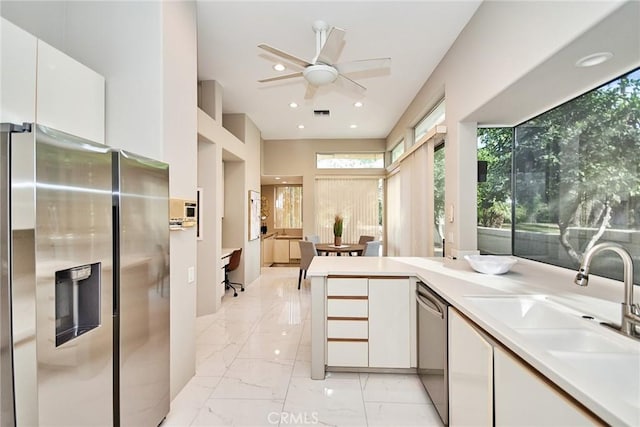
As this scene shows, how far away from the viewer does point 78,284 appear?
54.8 inches

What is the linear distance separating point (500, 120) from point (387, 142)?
14.0 ft

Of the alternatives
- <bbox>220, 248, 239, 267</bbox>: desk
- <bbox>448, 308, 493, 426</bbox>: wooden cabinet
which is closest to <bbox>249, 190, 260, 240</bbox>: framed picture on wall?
<bbox>220, 248, 239, 267</bbox>: desk

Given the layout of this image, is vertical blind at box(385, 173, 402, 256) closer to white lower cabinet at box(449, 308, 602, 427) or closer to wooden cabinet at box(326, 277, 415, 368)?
wooden cabinet at box(326, 277, 415, 368)

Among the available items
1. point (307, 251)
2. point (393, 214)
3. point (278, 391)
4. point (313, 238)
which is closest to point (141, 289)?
point (278, 391)

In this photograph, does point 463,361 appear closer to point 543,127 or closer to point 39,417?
point 39,417

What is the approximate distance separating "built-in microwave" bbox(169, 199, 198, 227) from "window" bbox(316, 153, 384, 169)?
5.00 m

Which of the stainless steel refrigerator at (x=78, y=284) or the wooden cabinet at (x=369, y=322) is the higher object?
the stainless steel refrigerator at (x=78, y=284)

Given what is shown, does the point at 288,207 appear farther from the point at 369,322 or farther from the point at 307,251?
the point at 369,322

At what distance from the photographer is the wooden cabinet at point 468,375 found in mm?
1350

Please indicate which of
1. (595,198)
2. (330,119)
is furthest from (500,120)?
(330,119)

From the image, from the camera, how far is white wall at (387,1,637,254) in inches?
65.6

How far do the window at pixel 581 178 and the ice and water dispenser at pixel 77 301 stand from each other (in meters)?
2.85

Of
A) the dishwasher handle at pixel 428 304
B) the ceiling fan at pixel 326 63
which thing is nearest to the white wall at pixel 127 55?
the ceiling fan at pixel 326 63

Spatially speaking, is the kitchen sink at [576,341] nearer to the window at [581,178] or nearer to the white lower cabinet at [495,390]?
the white lower cabinet at [495,390]
